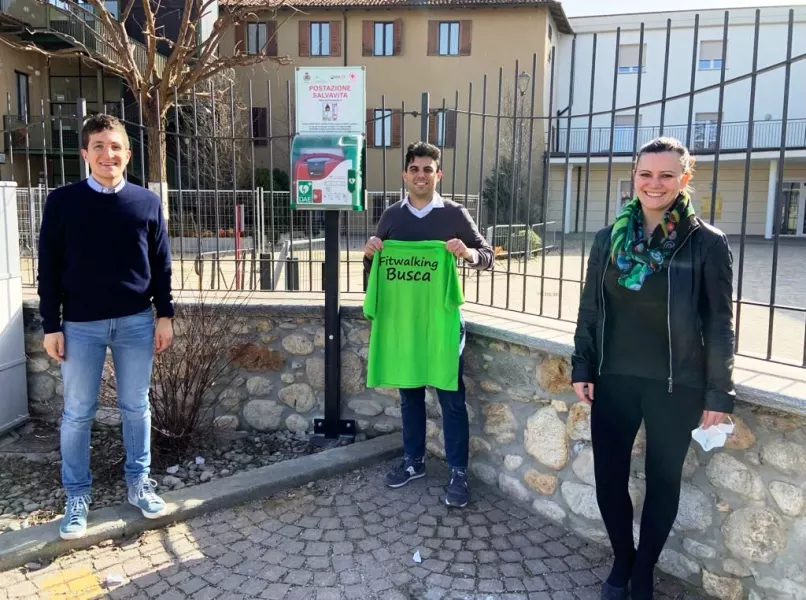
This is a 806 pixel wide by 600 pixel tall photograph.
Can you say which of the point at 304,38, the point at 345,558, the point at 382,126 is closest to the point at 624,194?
the point at 382,126

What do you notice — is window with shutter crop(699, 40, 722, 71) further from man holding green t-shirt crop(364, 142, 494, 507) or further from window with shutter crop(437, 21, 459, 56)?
man holding green t-shirt crop(364, 142, 494, 507)

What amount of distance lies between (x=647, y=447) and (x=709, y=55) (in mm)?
27986

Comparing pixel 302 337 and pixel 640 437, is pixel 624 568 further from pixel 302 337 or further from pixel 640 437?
pixel 302 337

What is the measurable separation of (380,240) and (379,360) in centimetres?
70

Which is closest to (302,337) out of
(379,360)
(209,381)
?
(209,381)

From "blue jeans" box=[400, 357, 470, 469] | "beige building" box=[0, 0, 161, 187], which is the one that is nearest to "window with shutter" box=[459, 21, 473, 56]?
"beige building" box=[0, 0, 161, 187]

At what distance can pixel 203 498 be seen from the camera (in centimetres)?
350

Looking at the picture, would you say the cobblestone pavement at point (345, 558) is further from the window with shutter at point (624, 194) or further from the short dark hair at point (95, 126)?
the short dark hair at point (95, 126)

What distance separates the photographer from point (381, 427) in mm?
4496

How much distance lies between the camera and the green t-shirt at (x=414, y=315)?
11.5ft

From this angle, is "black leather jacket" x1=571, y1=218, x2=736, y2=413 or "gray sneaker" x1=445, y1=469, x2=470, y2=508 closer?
"black leather jacket" x1=571, y1=218, x2=736, y2=413

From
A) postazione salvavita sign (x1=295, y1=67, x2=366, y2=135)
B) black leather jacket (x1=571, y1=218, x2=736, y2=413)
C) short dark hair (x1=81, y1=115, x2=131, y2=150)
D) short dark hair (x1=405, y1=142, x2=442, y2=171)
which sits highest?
postazione salvavita sign (x1=295, y1=67, x2=366, y2=135)

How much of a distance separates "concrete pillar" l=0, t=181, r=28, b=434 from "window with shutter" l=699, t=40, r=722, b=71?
26853mm

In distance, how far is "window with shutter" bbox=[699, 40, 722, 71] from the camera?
25.1 meters
